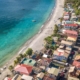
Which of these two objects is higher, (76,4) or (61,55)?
(76,4)

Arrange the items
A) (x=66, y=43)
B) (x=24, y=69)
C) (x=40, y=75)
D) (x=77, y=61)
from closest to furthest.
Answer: (x=40, y=75), (x=24, y=69), (x=77, y=61), (x=66, y=43)

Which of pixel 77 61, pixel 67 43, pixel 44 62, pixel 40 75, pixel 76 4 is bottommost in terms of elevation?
pixel 40 75

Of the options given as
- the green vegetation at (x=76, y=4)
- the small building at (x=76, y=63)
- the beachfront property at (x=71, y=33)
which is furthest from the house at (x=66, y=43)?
the green vegetation at (x=76, y=4)

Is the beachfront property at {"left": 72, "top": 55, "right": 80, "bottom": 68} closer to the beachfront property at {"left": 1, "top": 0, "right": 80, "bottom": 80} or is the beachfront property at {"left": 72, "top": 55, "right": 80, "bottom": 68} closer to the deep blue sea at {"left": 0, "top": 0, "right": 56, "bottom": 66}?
the beachfront property at {"left": 1, "top": 0, "right": 80, "bottom": 80}

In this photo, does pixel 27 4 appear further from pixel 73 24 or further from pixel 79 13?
pixel 73 24

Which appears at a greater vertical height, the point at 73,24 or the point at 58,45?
the point at 73,24

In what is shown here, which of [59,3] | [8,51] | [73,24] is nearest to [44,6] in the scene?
[59,3]

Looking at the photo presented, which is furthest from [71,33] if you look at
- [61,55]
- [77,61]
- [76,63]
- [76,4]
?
[76,4]

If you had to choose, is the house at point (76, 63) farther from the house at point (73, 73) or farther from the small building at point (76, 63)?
the house at point (73, 73)

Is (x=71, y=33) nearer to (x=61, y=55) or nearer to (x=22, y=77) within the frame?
(x=61, y=55)

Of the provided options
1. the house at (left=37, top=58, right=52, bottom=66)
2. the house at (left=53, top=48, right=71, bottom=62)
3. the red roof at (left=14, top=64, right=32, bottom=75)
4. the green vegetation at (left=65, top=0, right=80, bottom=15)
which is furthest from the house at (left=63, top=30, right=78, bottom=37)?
the red roof at (left=14, top=64, right=32, bottom=75)
